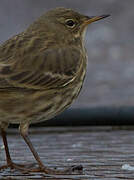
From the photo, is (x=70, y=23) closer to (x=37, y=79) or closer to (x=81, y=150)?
(x=37, y=79)

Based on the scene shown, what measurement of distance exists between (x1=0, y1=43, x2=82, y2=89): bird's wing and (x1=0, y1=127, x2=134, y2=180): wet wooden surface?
84cm

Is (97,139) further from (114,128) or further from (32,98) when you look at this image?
(32,98)

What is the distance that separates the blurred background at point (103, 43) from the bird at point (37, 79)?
8.21 ft

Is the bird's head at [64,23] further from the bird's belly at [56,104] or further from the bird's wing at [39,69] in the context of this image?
the bird's belly at [56,104]

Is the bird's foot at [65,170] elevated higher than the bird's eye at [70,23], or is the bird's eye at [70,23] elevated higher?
the bird's eye at [70,23]

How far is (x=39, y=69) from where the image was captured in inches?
265

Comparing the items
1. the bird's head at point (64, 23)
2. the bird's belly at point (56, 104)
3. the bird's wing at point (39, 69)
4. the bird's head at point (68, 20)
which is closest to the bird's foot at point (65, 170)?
the bird's belly at point (56, 104)

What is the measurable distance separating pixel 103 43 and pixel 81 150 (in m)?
11.6

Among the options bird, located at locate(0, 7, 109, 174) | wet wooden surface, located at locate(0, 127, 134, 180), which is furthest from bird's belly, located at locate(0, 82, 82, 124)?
wet wooden surface, located at locate(0, 127, 134, 180)

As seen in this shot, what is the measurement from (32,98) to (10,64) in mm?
400

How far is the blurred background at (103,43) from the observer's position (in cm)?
1276

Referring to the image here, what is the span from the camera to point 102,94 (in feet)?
42.1

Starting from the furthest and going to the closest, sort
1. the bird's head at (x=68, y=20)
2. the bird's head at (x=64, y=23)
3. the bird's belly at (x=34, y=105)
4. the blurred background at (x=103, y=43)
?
the blurred background at (x=103, y=43) → the bird's head at (x=68, y=20) → the bird's head at (x=64, y=23) → the bird's belly at (x=34, y=105)

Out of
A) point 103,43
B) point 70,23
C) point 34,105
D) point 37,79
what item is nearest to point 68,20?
point 70,23
